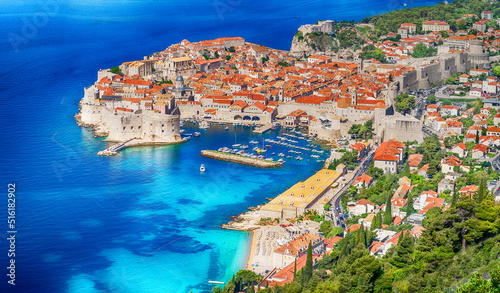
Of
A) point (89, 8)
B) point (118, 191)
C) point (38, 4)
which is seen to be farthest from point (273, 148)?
point (89, 8)

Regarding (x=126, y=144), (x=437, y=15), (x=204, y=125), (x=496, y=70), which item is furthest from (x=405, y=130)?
(x=437, y=15)

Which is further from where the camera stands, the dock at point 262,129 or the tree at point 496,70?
the tree at point 496,70

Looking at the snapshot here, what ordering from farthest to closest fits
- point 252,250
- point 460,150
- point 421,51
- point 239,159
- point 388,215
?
1. point 421,51
2. point 239,159
3. point 460,150
4. point 252,250
5. point 388,215

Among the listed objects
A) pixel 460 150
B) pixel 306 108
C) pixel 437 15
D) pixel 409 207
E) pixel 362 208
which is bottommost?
pixel 362 208

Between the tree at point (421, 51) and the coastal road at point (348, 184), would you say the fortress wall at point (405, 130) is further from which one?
the tree at point (421, 51)

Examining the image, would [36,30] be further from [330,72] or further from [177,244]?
[177,244]

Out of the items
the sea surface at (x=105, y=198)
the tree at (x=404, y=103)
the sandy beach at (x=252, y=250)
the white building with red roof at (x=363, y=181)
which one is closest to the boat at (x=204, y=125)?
the sea surface at (x=105, y=198)

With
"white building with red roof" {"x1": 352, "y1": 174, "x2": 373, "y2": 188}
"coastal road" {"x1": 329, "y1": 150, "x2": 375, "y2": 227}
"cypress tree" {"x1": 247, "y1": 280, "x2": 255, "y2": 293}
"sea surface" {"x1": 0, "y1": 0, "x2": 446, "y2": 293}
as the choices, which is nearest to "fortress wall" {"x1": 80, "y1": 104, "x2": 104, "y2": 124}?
"sea surface" {"x1": 0, "y1": 0, "x2": 446, "y2": 293}

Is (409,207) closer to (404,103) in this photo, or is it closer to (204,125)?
(404,103)
